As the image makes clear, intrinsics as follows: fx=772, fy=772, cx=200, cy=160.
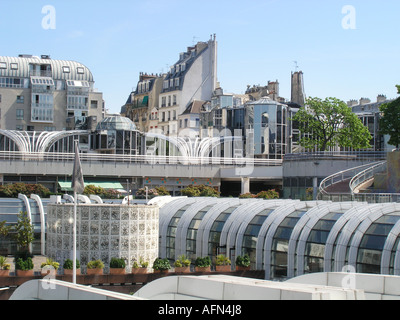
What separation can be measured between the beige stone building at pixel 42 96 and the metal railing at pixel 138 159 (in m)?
22.7

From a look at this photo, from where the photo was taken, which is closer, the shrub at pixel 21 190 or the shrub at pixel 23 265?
the shrub at pixel 23 265

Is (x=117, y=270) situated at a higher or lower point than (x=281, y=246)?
lower

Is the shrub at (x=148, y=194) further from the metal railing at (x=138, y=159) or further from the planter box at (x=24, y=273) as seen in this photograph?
the planter box at (x=24, y=273)

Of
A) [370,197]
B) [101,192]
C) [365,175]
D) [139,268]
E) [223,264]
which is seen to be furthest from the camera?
[101,192]

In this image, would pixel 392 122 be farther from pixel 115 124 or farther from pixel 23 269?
pixel 23 269

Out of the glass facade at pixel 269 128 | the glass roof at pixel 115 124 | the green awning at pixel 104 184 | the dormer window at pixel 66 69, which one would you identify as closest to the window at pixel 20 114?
the dormer window at pixel 66 69

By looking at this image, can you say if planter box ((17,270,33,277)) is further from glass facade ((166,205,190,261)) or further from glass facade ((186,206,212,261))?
glass facade ((166,205,190,261))

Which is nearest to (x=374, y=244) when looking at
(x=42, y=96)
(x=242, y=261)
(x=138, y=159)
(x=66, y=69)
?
(x=242, y=261)

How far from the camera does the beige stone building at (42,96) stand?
11519 centimetres

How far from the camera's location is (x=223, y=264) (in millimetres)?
40156

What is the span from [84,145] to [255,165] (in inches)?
838

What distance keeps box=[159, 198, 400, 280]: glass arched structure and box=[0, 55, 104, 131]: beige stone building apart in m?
66.2

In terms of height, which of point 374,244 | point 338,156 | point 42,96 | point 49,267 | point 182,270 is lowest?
point 182,270

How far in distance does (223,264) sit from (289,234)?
3.87 meters
